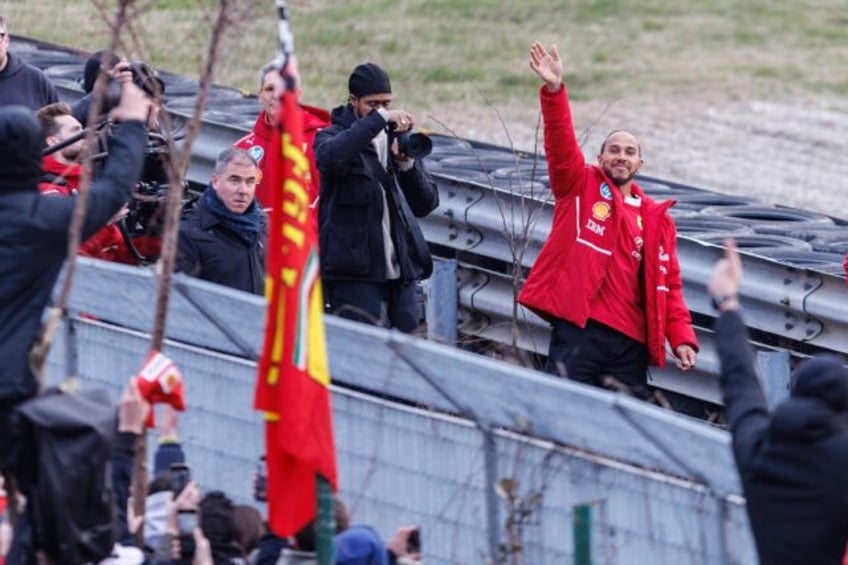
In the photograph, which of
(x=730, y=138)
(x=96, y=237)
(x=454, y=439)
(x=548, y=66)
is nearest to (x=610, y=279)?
(x=548, y=66)

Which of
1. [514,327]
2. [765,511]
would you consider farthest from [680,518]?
[514,327]

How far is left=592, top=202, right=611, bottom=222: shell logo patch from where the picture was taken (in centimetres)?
977

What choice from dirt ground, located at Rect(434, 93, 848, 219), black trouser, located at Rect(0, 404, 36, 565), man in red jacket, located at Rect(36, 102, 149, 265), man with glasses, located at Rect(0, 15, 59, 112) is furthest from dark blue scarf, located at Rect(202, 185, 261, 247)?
dirt ground, located at Rect(434, 93, 848, 219)

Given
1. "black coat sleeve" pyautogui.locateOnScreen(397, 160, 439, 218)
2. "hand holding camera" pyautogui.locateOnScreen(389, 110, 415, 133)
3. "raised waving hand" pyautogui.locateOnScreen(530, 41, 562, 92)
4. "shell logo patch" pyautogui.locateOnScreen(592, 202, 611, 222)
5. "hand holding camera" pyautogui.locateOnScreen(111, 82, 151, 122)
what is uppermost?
"raised waving hand" pyautogui.locateOnScreen(530, 41, 562, 92)

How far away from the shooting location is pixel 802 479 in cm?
627

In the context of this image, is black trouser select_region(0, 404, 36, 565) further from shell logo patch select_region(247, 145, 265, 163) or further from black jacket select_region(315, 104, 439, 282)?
shell logo patch select_region(247, 145, 265, 163)

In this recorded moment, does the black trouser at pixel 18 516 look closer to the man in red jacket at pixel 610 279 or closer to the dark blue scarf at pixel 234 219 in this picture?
the dark blue scarf at pixel 234 219

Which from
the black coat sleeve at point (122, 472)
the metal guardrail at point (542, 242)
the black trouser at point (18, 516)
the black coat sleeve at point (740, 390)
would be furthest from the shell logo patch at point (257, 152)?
the black coat sleeve at point (740, 390)

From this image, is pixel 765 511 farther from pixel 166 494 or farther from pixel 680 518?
pixel 166 494

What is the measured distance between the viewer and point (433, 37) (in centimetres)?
2461

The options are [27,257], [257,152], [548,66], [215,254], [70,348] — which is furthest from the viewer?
[257,152]

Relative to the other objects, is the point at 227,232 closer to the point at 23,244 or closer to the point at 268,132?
the point at 268,132

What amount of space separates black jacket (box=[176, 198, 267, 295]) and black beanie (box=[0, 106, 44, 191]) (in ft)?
8.87

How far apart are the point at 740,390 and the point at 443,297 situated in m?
4.54
